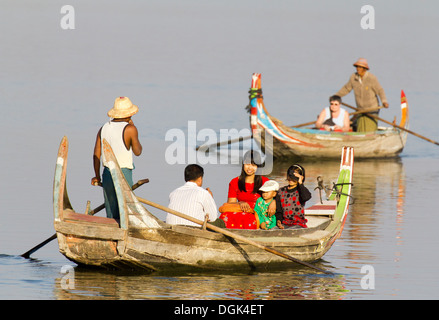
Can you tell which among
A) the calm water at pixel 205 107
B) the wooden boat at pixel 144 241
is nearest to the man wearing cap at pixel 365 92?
the calm water at pixel 205 107

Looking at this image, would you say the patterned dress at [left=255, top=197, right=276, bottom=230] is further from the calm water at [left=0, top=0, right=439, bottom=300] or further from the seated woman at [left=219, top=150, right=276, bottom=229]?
the calm water at [left=0, top=0, right=439, bottom=300]

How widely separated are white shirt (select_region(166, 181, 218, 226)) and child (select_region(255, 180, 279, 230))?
0.83m

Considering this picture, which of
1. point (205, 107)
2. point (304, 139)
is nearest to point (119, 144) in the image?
point (304, 139)

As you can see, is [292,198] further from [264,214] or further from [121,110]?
[121,110]

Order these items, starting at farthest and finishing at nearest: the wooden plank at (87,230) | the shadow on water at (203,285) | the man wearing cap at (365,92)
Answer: the man wearing cap at (365,92), the wooden plank at (87,230), the shadow on water at (203,285)

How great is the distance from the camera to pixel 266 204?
11.3 metres

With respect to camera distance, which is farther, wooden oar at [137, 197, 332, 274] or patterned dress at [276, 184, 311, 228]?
patterned dress at [276, 184, 311, 228]

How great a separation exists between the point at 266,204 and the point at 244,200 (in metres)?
0.30

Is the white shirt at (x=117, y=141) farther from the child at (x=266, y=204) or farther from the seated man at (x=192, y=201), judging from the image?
the child at (x=266, y=204)

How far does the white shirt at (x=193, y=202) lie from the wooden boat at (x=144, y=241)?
173mm

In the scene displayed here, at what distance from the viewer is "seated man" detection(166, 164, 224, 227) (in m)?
10.5

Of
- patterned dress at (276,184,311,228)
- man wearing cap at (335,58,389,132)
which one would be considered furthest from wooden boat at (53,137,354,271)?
man wearing cap at (335,58,389,132)

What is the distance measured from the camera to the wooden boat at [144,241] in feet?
33.3

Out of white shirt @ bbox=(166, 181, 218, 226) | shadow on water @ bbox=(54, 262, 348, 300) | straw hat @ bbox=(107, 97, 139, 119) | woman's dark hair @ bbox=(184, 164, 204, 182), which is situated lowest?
shadow on water @ bbox=(54, 262, 348, 300)
